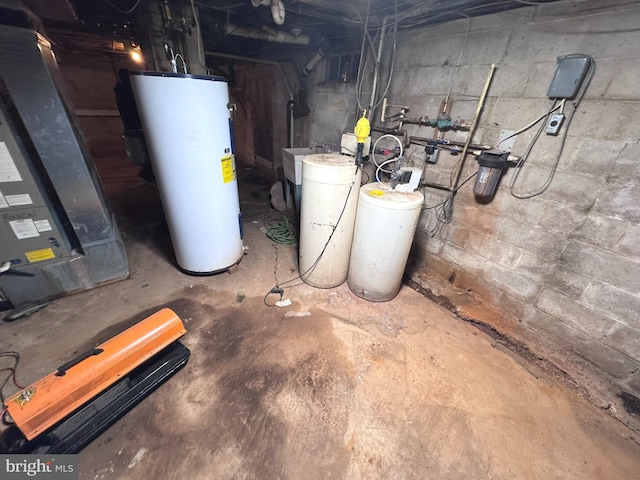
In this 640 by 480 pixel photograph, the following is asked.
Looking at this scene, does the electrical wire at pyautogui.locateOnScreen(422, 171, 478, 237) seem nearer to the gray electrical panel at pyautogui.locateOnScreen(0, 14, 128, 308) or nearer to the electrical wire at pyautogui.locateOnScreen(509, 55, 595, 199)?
the electrical wire at pyautogui.locateOnScreen(509, 55, 595, 199)

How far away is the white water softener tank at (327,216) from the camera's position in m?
1.88

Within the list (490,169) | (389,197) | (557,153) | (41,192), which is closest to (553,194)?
(557,153)

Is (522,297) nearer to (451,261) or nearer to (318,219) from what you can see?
(451,261)

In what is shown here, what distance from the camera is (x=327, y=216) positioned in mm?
2018

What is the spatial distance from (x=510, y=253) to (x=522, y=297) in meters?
0.36

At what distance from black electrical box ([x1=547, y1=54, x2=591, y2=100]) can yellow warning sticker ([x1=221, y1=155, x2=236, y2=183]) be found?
2.30m

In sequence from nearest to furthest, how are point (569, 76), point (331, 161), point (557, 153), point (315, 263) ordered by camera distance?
point (569, 76) → point (557, 153) → point (331, 161) → point (315, 263)

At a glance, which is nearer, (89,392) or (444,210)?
(89,392)

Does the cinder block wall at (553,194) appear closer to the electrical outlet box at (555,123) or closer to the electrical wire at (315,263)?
the electrical outlet box at (555,123)

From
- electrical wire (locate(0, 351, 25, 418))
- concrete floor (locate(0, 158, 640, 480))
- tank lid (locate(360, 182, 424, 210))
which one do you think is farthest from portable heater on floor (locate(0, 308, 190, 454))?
tank lid (locate(360, 182, 424, 210))

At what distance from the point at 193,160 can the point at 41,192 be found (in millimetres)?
1055

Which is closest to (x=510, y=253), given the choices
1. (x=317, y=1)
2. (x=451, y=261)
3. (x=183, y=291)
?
(x=451, y=261)

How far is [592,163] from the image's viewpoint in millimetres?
1505

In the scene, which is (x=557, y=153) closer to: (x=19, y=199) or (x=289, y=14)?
(x=289, y=14)
